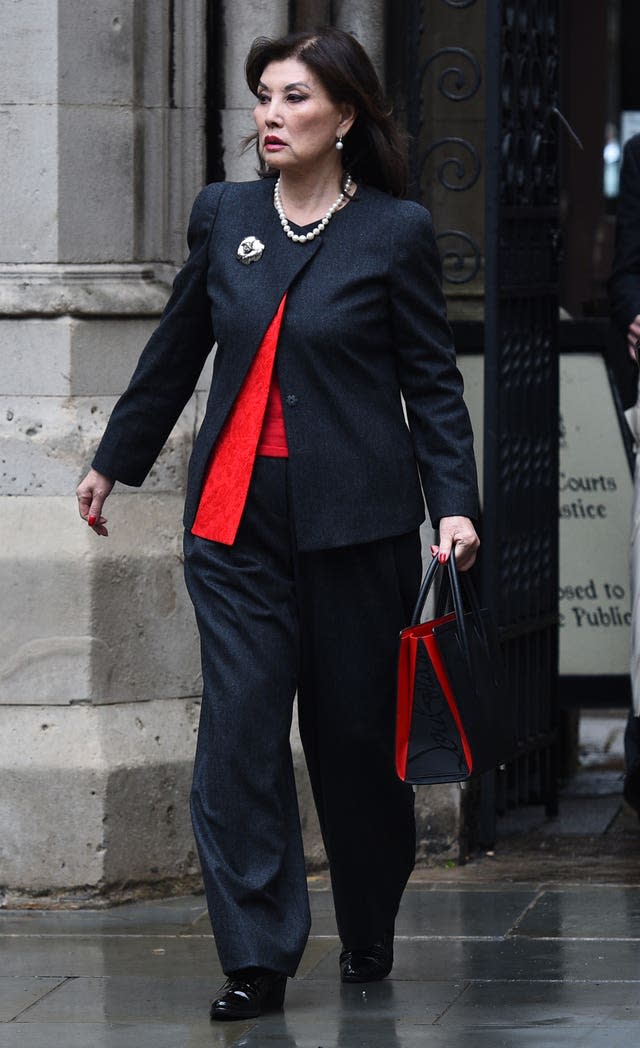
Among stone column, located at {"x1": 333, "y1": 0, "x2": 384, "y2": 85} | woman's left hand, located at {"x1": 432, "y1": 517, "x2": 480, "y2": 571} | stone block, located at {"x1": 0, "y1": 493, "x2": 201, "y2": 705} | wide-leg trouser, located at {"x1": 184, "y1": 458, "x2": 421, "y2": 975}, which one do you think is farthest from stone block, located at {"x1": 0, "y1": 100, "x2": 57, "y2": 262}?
woman's left hand, located at {"x1": 432, "y1": 517, "x2": 480, "y2": 571}

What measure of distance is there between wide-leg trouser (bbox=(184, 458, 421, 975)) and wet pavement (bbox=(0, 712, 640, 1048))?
17 centimetres

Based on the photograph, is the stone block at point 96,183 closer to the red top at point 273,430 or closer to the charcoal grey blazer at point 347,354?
the charcoal grey blazer at point 347,354

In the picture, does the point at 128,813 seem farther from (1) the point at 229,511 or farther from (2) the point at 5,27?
(2) the point at 5,27

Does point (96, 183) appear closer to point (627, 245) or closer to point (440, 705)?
point (627, 245)

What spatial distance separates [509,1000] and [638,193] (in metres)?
2.36

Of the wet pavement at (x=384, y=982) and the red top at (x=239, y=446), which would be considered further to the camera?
the red top at (x=239, y=446)

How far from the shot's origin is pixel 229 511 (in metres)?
4.61

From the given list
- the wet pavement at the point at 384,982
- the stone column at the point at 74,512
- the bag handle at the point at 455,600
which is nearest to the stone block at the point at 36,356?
the stone column at the point at 74,512

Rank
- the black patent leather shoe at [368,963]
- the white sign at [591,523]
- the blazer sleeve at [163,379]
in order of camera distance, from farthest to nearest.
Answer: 1. the white sign at [591,523]
2. the black patent leather shoe at [368,963]
3. the blazer sleeve at [163,379]

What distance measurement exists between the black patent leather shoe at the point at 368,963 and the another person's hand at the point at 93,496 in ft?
3.48

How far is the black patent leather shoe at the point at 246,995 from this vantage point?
4578 mm

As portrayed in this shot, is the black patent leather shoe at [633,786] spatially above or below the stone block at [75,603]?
below

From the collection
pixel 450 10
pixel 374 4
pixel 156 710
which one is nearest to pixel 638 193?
pixel 374 4

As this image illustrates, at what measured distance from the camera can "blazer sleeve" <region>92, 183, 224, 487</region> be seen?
477cm
